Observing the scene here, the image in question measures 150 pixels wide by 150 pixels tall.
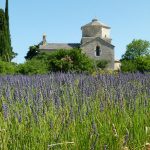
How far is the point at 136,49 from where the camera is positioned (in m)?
84.8

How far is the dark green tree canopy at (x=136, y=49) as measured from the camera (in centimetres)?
8381

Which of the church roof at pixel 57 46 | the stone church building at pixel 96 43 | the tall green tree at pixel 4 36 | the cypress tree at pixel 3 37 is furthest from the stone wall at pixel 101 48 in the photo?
the cypress tree at pixel 3 37

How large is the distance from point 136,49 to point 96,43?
13880 mm

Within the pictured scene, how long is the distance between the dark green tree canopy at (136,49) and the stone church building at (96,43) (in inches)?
284

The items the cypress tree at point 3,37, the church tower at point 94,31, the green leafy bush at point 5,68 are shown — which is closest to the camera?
the green leafy bush at point 5,68

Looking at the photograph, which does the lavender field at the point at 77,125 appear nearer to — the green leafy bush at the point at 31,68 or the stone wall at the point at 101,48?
the green leafy bush at the point at 31,68

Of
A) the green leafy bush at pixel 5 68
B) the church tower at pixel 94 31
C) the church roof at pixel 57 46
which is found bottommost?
the green leafy bush at pixel 5 68

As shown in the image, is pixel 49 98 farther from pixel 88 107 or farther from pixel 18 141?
pixel 18 141

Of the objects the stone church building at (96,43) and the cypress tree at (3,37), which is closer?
the cypress tree at (3,37)

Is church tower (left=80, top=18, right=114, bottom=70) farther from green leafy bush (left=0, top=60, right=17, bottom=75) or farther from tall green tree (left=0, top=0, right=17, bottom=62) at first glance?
green leafy bush (left=0, top=60, right=17, bottom=75)

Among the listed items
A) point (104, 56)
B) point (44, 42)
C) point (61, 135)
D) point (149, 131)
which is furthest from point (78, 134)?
point (44, 42)

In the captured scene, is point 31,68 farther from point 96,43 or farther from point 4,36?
point 96,43

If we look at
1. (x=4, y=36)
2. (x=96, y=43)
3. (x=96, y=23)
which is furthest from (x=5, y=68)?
(x=96, y=23)

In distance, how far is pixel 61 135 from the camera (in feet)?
9.31
